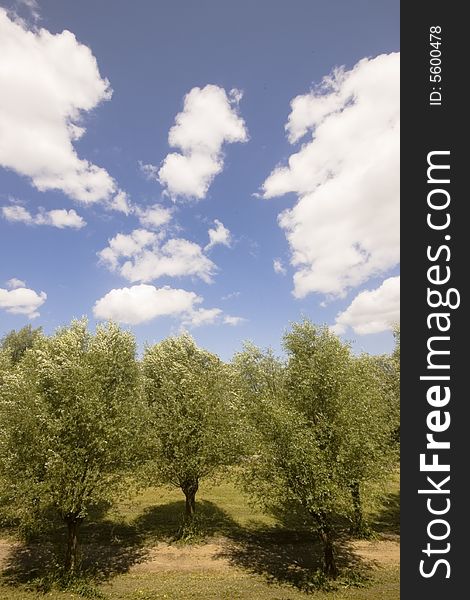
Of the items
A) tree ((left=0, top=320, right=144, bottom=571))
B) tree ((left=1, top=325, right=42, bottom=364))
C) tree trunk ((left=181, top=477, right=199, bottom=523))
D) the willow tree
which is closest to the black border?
the willow tree

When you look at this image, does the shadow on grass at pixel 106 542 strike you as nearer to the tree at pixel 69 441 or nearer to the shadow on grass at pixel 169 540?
the shadow on grass at pixel 169 540

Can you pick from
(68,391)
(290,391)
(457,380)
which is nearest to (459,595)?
(457,380)

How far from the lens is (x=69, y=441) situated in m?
28.2

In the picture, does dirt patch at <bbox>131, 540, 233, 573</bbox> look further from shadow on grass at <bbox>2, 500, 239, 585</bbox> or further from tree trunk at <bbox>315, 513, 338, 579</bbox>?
tree trunk at <bbox>315, 513, 338, 579</bbox>

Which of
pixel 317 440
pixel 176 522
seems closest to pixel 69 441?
pixel 317 440

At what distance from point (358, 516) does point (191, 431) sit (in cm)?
1832

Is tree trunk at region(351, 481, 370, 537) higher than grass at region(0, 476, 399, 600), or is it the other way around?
tree trunk at region(351, 481, 370, 537)

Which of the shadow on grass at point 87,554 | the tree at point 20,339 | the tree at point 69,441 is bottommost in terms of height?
the shadow on grass at point 87,554

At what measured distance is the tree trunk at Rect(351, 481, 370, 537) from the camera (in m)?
31.0

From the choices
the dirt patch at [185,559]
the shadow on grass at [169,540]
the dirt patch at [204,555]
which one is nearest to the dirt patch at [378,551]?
the dirt patch at [204,555]

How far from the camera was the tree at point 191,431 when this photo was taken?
122ft

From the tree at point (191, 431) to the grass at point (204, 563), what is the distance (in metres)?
5.67

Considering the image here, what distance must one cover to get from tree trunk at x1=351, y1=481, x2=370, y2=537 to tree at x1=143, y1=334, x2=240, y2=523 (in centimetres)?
1071

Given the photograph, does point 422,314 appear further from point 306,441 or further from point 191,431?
point 191,431
